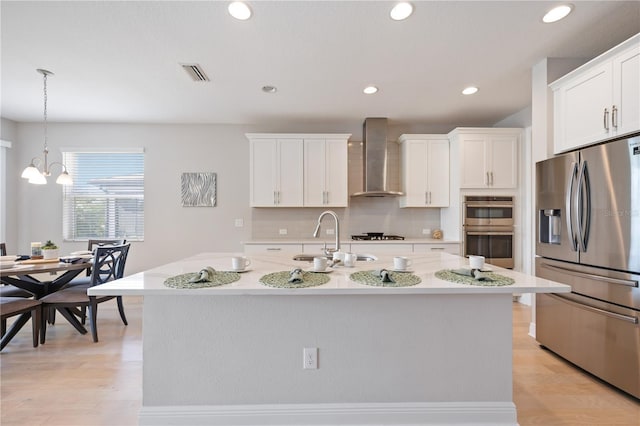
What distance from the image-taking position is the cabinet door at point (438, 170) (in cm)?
417

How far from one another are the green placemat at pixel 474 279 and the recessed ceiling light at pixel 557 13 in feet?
6.10

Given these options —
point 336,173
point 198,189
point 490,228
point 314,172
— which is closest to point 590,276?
point 490,228

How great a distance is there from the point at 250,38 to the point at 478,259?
7.48 ft

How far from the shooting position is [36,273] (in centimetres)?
237

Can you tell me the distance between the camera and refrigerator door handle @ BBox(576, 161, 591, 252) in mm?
2055

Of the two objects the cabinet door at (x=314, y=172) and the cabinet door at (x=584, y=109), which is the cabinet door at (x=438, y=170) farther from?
the cabinet door at (x=584, y=109)

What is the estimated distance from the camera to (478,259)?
1.71m

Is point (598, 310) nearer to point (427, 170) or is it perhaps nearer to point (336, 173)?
point (427, 170)

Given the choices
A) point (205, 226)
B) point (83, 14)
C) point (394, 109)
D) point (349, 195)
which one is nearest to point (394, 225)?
point (349, 195)

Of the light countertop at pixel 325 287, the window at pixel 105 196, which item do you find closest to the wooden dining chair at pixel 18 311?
the light countertop at pixel 325 287

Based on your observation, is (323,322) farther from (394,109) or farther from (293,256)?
(394,109)

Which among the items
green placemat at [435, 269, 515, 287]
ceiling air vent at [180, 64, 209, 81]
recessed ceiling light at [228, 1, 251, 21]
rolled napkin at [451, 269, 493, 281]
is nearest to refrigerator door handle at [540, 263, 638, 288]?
green placemat at [435, 269, 515, 287]

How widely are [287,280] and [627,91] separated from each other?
8.28ft

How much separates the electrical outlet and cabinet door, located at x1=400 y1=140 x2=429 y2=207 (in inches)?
121
